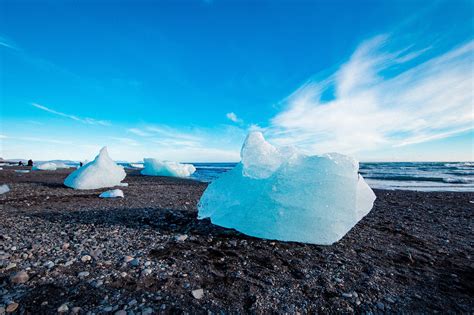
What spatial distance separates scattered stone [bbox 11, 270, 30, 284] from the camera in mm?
2641

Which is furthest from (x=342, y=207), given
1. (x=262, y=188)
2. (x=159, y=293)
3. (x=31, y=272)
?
(x=31, y=272)

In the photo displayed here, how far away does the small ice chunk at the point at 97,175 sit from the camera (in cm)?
1066

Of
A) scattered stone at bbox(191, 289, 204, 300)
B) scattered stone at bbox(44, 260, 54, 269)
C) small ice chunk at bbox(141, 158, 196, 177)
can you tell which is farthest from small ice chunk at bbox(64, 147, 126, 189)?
small ice chunk at bbox(141, 158, 196, 177)

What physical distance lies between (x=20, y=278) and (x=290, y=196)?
151 inches

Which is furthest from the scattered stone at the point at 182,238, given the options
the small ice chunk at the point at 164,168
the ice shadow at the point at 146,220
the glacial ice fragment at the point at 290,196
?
the small ice chunk at the point at 164,168

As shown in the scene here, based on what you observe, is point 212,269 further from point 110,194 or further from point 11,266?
point 110,194

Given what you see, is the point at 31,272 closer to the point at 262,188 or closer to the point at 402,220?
the point at 262,188

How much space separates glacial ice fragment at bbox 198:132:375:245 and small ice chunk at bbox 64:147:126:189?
8.42 meters

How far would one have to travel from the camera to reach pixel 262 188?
4.46 meters

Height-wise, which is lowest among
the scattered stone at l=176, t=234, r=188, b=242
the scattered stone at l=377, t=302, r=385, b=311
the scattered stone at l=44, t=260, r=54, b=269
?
the scattered stone at l=377, t=302, r=385, b=311

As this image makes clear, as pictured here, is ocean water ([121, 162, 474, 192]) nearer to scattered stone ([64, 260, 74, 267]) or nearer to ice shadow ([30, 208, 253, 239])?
ice shadow ([30, 208, 253, 239])

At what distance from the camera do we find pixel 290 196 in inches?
169

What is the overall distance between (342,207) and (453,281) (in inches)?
63.5

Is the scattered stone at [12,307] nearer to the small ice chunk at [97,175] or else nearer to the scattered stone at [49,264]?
the scattered stone at [49,264]
